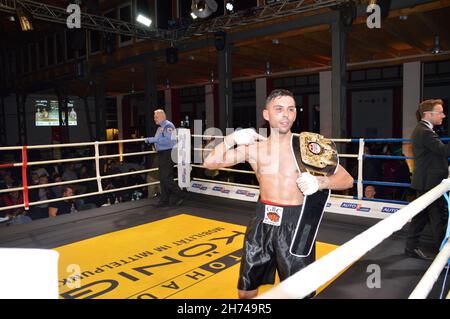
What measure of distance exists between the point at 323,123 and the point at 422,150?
9.12 metres

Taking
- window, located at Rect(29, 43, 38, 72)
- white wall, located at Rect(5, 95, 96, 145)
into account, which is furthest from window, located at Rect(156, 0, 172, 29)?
white wall, located at Rect(5, 95, 96, 145)

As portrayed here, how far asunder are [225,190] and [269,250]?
13.6 feet

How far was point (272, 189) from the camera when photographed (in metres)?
2.01

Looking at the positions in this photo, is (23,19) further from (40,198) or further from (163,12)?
(163,12)

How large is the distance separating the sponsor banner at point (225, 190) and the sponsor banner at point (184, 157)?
0.16 m

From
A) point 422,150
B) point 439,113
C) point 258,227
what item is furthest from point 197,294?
point 439,113

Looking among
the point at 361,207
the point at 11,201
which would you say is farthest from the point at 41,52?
the point at 361,207

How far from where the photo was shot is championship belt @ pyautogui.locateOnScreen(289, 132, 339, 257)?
1816 mm

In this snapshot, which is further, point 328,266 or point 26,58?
point 26,58

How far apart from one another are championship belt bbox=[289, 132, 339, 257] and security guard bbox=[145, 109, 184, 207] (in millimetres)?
3774

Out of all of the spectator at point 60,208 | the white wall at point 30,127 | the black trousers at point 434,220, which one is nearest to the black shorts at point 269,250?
the black trousers at point 434,220

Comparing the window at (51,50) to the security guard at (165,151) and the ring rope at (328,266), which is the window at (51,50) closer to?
the security guard at (165,151)

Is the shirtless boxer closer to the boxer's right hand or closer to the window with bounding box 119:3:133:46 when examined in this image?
the boxer's right hand

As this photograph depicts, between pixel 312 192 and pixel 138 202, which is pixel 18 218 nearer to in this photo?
pixel 138 202
